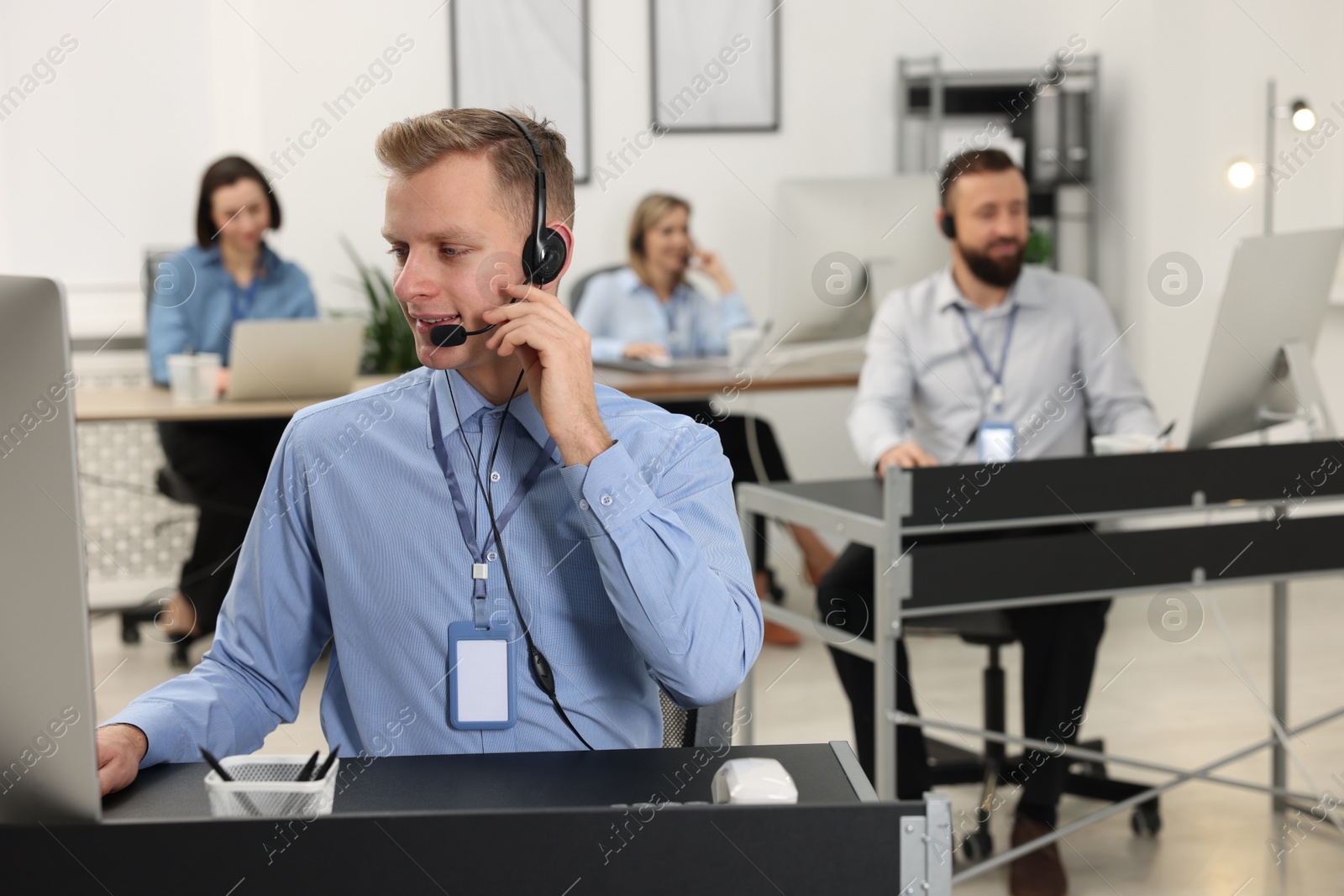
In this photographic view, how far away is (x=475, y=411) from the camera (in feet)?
4.14

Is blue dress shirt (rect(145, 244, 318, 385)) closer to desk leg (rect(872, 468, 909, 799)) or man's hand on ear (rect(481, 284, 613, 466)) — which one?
desk leg (rect(872, 468, 909, 799))

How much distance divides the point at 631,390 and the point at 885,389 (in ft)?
2.89

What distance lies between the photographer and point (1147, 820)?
2637 millimetres

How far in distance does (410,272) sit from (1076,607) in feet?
6.03

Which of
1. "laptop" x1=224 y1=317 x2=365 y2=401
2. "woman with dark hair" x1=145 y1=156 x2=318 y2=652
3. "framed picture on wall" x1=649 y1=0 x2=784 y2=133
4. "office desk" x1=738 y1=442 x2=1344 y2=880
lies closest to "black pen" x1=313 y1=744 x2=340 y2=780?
"office desk" x1=738 y1=442 x2=1344 y2=880

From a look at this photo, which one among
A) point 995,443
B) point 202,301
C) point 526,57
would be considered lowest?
point 995,443

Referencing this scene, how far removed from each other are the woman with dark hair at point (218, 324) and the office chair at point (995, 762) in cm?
219

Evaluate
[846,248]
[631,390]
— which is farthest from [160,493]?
[846,248]

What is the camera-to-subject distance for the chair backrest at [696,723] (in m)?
1.32

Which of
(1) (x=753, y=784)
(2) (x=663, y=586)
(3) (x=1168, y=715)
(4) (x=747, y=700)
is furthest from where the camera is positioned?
(3) (x=1168, y=715)

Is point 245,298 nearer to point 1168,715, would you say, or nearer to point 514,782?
point 1168,715

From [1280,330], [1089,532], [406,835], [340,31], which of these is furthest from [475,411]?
[340,31]

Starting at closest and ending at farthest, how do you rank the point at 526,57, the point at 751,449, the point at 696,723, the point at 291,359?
the point at 696,723 < the point at 291,359 < the point at 751,449 < the point at 526,57

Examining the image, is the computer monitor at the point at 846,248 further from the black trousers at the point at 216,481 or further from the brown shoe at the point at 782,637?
the black trousers at the point at 216,481
